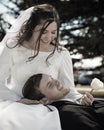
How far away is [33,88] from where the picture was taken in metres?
3.38

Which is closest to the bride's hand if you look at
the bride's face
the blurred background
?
the bride's face

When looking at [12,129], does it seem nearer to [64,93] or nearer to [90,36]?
[64,93]

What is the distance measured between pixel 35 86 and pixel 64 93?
22 cm

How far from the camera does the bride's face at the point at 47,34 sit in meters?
3.51

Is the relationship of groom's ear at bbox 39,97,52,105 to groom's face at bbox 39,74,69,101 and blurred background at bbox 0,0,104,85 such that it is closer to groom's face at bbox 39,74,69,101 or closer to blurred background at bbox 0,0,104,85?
groom's face at bbox 39,74,69,101

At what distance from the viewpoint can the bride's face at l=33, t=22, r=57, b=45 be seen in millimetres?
3506

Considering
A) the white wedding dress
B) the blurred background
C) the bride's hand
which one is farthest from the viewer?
the blurred background

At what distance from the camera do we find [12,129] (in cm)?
307

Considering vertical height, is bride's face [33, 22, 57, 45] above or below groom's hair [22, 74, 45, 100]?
above

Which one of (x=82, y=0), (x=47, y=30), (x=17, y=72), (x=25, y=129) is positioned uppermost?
(x=47, y=30)

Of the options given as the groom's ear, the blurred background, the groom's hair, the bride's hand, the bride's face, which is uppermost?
the bride's face

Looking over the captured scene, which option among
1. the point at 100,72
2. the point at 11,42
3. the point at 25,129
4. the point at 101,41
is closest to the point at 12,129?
the point at 25,129

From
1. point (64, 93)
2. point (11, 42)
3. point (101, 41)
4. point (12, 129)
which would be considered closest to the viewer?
point (12, 129)

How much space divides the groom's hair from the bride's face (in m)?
0.33
